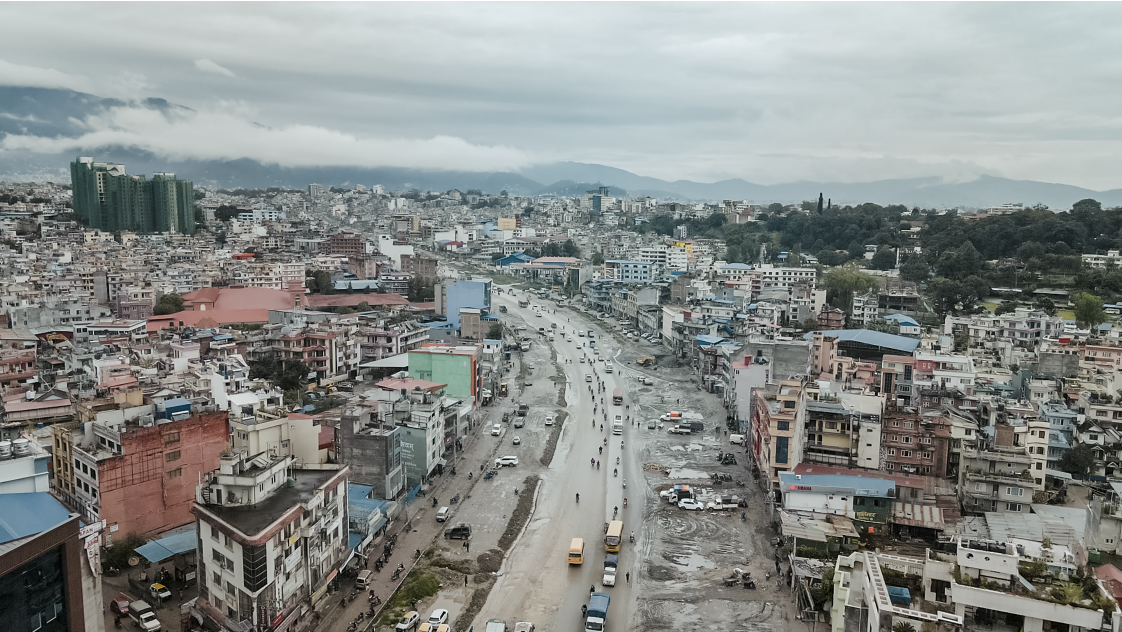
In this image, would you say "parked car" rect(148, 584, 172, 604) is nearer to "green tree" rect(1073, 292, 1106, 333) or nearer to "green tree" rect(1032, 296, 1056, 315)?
"green tree" rect(1073, 292, 1106, 333)

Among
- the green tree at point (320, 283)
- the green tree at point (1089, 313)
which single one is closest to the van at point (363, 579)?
the green tree at point (1089, 313)

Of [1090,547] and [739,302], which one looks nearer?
[1090,547]

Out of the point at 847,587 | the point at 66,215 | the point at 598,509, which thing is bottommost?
the point at 598,509

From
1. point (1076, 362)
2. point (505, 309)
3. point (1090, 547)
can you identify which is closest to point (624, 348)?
point (505, 309)

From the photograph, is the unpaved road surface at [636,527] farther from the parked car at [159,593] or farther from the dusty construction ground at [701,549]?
the parked car at [159,593]

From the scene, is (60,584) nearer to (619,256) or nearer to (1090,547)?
(1090,547)

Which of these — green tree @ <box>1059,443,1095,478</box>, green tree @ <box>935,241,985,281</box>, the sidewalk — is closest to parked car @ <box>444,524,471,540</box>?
the sidewalk
